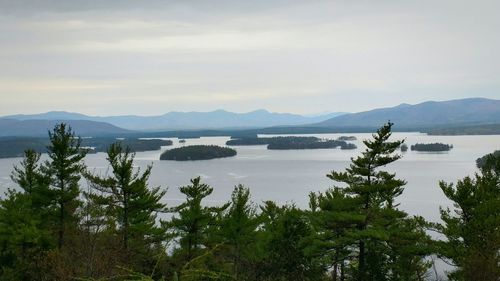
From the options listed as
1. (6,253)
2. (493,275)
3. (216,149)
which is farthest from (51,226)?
(216,149)

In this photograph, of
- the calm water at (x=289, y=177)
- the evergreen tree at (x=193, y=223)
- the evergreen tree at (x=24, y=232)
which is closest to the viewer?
the evergreen tree at (x=24, y=232)

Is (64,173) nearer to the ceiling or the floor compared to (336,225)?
nearer to the ceiling

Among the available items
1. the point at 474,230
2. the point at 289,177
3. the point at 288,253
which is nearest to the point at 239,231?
the point at 288,253

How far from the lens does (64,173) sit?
25391 mm

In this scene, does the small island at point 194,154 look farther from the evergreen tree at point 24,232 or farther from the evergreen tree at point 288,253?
the evergreen tree at point 288,253

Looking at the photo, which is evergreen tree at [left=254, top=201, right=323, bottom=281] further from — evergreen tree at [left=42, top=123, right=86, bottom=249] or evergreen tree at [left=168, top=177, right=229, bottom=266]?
evergreen tree at [left=42, top=123, right=86, bottom=249]

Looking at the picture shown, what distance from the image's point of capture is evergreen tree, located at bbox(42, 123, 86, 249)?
2528 cm

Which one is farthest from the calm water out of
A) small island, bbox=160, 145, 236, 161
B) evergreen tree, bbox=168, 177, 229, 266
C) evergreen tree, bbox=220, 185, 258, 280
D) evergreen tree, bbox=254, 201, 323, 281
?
evergreen tree, bbox=254, 201, 323, 281

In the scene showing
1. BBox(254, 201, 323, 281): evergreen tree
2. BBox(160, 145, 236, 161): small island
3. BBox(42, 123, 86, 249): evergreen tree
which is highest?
BBox(42, 123, 86, 249): evergreen tree

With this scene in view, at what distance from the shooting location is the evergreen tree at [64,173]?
2528 cm

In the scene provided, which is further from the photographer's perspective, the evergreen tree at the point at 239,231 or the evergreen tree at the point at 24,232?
the evergreen tree at the point at 239,231

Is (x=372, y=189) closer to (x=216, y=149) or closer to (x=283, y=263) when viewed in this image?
(x=283, y=263)

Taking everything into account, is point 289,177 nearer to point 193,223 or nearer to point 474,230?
point 193,223

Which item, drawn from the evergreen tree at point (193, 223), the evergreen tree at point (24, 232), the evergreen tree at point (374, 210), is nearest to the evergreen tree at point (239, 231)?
the evergreen tree at point (193, 223)
